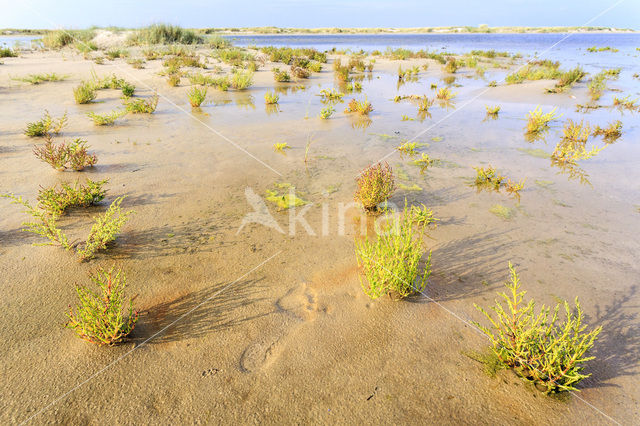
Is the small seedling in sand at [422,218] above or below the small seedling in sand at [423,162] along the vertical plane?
below

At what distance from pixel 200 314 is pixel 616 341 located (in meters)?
3.72

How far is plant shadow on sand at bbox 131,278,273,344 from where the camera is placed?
9.29ft

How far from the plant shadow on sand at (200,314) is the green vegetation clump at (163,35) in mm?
28892

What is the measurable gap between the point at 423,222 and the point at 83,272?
4.19m

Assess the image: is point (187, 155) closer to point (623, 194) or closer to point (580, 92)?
point (623, 194)

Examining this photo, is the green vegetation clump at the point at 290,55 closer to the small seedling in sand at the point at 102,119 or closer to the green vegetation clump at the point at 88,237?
the small seedling in sand at the point at 102,119

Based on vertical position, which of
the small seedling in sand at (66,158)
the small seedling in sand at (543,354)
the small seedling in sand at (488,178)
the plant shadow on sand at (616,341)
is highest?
the small seedling in sand at (66,158)

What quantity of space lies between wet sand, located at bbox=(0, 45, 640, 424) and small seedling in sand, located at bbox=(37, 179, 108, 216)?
7.4 inches

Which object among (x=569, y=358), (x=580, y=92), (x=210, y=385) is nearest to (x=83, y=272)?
(x=210, y=385)

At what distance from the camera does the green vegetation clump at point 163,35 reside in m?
25.6

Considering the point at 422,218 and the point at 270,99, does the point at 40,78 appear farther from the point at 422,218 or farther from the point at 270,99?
the point at 422,218

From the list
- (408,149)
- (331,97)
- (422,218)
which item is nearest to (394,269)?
(422,218)

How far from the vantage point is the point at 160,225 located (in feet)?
14.5

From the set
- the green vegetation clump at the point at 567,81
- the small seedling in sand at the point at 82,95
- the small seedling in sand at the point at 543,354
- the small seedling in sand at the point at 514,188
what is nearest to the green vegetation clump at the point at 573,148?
the small seedling in sand at the point at 514,188
